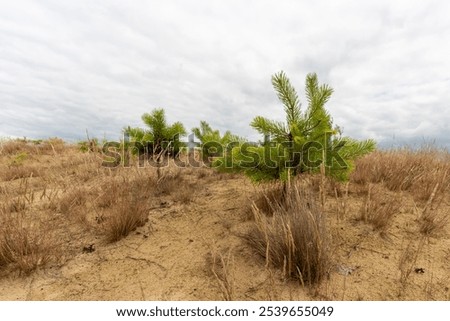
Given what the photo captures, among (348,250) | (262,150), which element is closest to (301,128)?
(262,150)

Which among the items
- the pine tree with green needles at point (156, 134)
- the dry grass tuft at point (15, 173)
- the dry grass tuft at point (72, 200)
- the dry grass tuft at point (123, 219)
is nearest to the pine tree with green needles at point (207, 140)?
the pine tree with green needles at point (156, 134)

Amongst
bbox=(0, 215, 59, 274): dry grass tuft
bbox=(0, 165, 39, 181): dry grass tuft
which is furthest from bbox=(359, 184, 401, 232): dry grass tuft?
bbox=(0, 165, 39, 181): dry grass tuft

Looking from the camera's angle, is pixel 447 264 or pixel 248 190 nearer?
pixel 447 264

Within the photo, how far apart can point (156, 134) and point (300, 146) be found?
330 cm

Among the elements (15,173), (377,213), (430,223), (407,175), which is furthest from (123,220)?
(15,173)

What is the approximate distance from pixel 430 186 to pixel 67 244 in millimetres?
4732

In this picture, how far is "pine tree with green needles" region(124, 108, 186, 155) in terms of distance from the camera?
5230 mm

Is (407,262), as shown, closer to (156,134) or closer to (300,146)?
(300,146)

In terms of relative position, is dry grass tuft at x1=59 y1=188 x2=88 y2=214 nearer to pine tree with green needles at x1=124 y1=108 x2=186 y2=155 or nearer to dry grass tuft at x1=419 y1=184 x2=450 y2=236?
pine tree with green needles at x1=124 y1=108 x2=186 y2=155

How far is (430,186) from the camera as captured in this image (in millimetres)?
3768

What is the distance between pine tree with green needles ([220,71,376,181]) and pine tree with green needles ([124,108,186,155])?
2694 mm

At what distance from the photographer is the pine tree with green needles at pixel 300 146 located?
2781mm

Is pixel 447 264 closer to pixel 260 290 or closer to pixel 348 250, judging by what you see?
pixel 348 250

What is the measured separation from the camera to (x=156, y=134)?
532 centimetres
